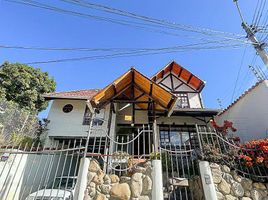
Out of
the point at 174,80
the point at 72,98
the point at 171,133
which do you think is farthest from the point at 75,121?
the point at 174,80

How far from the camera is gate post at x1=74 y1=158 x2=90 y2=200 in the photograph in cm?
475

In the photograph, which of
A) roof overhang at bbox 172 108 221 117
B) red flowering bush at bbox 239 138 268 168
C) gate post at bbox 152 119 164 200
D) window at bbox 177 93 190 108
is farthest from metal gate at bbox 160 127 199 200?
window at bbox 177 93 190 108

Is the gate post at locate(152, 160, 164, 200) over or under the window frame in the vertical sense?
under

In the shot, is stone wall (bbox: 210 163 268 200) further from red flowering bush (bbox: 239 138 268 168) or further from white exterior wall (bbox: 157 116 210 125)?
white exterior wall (bbox: 157 116 210 125)

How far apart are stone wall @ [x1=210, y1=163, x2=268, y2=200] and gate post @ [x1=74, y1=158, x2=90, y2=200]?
3.77 m

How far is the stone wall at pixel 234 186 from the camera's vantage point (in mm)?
5070

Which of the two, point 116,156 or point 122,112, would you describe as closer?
point 116,156

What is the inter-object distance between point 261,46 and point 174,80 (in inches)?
253

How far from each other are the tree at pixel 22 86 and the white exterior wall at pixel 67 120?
523cm

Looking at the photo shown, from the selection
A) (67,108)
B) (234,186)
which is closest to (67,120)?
(67,108)

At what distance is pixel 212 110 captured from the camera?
430 inches

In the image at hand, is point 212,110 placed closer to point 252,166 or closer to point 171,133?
point 171,133

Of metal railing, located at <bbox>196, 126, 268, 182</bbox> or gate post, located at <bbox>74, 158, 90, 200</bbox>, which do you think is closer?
gate post, located at <bbox>74, 158, 90, 200</bbox>

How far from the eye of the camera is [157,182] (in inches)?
195
